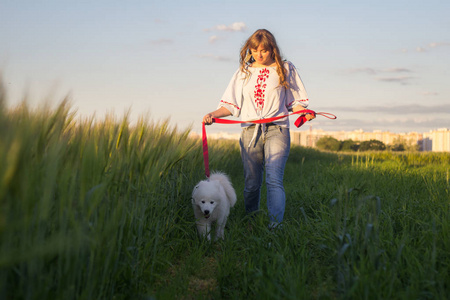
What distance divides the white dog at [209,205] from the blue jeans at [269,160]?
452 millimetres

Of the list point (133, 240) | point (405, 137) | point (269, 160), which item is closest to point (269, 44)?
point (269, 160)

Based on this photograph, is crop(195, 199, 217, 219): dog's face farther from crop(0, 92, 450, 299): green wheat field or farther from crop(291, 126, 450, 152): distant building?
crop(291, 126, 450, 152): distant building

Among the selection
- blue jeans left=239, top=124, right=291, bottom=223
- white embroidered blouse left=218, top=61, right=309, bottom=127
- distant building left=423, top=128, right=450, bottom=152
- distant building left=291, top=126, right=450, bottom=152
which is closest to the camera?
blue jeans left=239, top=124, right=291, bottom=223

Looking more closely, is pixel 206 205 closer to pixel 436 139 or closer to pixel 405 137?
pixel 405 137

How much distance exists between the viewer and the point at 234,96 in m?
3.93

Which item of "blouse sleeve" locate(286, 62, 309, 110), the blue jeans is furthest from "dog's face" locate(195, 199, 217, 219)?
"blouse sleeve" locate(286, 62, 309, 110)

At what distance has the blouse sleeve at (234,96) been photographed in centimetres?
387

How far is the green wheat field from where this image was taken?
1338mm

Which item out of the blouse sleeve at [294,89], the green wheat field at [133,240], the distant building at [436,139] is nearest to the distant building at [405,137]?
the distant building at [436,139]

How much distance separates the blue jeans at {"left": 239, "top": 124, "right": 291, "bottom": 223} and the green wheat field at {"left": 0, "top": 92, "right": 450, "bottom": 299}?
37 cm

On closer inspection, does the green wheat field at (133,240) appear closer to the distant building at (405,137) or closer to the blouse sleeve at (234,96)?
the blouse sleeve at (234,96)

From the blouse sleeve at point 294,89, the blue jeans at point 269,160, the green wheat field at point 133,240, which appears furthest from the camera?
the blouse sleeve at point 294,89

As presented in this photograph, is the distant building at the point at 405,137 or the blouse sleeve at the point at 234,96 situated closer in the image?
the blouse sleeve at the point at 234,96

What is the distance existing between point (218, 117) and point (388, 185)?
2942 millimetres
